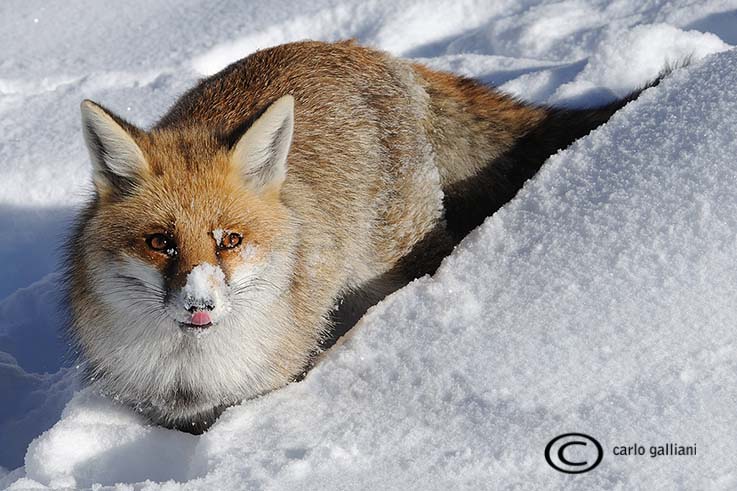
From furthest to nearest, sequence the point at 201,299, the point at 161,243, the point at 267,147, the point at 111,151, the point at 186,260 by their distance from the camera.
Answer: the point at 267,147 → the point at 111,151 → the point at 161,243 → the point at 186,260 → the point at 201,299

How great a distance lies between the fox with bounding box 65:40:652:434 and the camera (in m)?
3.76

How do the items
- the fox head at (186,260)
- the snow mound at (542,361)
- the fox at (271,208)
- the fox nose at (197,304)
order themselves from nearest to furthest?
1. the snow mound at (542,361)
2. the fox nose at (197,304)
3. the fox head at (186,260)
4. the fox at (271,208)

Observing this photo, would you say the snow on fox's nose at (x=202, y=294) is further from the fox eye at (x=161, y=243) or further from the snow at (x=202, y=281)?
the fox eye at (x=161, y=243)

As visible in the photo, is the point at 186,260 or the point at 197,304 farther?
the point at 186,260

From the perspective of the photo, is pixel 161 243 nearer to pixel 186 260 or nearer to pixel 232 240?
pixel 186 260

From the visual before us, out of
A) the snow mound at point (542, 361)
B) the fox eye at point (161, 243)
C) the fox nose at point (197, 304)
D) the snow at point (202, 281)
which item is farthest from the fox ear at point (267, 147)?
the snow mound at point (542, 361)

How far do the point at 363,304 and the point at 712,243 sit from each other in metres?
1.90

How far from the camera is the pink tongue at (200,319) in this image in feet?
11.4

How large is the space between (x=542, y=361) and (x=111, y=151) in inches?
79.8

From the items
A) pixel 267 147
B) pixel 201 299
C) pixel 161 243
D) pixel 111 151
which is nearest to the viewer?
pixel 201 299

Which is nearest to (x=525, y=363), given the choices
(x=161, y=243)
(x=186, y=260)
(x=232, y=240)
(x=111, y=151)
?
(x=232, y=240)

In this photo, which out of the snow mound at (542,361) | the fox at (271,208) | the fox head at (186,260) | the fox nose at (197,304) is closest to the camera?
the snow mound at (542,361)

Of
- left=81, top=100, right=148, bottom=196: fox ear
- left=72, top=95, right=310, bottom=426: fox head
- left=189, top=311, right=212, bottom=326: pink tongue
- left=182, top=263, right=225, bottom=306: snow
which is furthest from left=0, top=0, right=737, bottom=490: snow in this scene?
left=81, top=100, right=148, bottom=196: fox ear

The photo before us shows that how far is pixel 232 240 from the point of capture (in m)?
3.73
